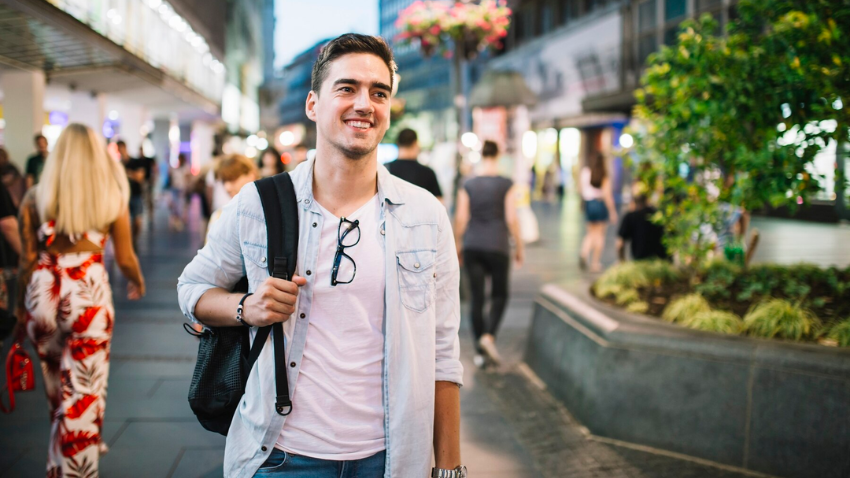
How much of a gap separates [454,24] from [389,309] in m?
13.2

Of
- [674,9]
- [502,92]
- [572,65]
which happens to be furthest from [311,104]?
[572,65]

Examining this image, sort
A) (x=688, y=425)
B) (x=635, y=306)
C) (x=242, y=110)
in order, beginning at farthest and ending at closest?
(x=242, y=110), (x=635, y=306), (x=688, y=425)

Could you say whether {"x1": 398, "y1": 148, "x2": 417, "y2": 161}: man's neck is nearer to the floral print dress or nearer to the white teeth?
the floral print dress

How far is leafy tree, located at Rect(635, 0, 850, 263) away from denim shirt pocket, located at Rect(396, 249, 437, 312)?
3.97m

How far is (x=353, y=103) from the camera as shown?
2.01 m

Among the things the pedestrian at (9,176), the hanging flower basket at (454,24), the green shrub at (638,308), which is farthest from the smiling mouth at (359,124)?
the hanging flower basket at (454,24)

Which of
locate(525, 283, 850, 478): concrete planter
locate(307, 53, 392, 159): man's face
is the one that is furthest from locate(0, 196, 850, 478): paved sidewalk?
locate(307, 53, 392, 159): man's face

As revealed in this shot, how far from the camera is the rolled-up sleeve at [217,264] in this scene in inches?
81.4

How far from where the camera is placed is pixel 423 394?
80.5 inches

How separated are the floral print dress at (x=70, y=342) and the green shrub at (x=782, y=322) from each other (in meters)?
3.83

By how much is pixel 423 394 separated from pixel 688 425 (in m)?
2.89

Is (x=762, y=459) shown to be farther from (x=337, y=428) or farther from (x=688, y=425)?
(x=337, y=428)

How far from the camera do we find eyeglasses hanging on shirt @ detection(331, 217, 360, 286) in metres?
2.00

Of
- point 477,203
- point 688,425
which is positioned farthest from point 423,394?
point 477,203
